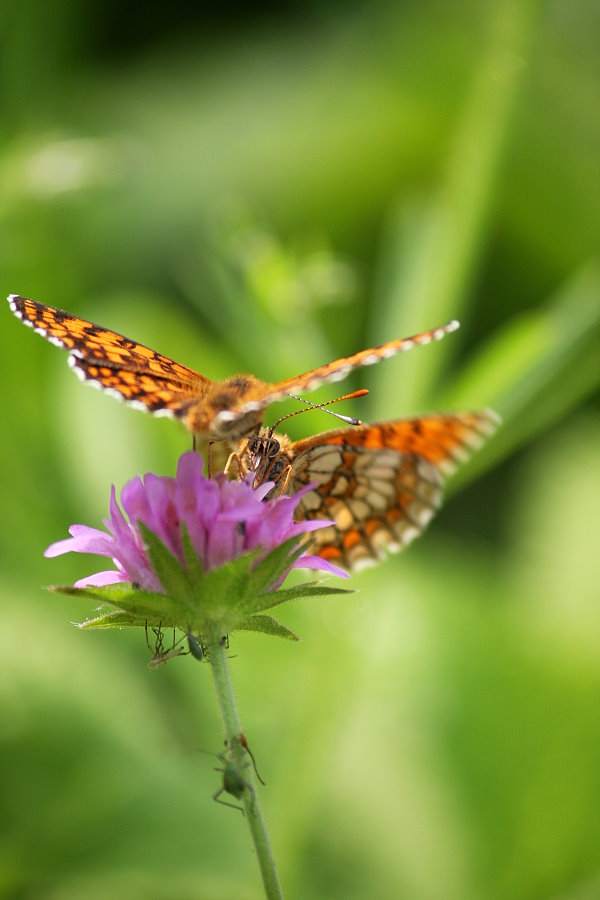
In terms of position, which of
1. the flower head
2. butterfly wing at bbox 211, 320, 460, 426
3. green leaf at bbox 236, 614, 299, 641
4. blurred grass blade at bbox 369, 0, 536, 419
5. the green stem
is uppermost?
blurred grass blade at bbox 369, 0, 536, 419

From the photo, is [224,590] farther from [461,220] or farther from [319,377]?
[461,220]

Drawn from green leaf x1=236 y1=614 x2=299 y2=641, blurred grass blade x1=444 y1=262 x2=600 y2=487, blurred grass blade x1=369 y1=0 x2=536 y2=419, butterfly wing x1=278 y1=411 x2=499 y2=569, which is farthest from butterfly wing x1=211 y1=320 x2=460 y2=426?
blurred grass blade x1=369 y1=0 x2=536 y2=419

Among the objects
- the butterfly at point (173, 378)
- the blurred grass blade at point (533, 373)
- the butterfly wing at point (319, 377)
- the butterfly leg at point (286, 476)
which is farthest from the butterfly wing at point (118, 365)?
the blurred grass blade at point (533, 373)

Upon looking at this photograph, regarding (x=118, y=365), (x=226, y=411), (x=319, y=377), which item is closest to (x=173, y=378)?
(x=118, y=365)

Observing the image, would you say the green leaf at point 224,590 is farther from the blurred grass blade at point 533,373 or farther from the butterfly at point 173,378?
the blurred grass blade at point 533,373

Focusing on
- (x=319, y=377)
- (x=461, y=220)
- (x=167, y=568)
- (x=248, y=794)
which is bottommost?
(x=248, y=794)

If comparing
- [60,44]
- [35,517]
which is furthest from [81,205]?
[35,517]

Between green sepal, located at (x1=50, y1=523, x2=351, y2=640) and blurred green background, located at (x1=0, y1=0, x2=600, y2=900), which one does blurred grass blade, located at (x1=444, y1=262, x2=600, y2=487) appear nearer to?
blurred green background, located at (x1=0, y1=0, x2=600, y2=900)
